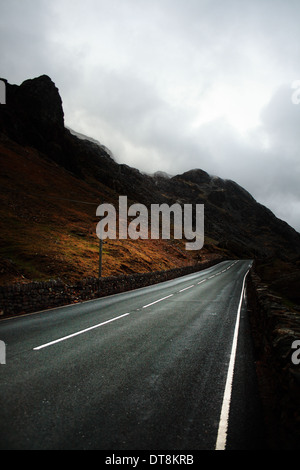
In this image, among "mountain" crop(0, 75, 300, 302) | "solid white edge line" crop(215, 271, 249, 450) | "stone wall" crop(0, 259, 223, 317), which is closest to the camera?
"solid white edge line" crop(215, 271, 249, 450)

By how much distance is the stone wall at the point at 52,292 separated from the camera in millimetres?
11354

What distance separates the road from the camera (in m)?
3.13

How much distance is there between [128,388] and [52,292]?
34.4ft

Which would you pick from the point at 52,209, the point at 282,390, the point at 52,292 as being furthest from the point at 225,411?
the point at 52,209

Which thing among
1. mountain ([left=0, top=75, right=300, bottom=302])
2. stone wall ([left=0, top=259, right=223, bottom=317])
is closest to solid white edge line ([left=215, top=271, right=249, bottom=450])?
stone wall ([left=0, top=259, right=223, bottom=317])

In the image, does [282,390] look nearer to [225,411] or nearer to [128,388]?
[225,411]

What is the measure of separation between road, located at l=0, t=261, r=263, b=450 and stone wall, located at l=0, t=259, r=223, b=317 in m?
2.86

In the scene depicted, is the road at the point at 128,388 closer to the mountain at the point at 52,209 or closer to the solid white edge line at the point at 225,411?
the solid white edge line at the point at 225,411

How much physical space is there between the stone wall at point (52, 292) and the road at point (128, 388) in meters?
2.86

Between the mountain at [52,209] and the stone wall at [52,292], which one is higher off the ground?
the mountain at [52,209]

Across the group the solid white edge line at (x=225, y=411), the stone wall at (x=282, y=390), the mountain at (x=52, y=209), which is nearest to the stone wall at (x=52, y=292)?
the mountain at (x=52, y=209)

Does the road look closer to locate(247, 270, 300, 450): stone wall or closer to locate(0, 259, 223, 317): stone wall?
locate(247, 270, 300, 450): stone wall
